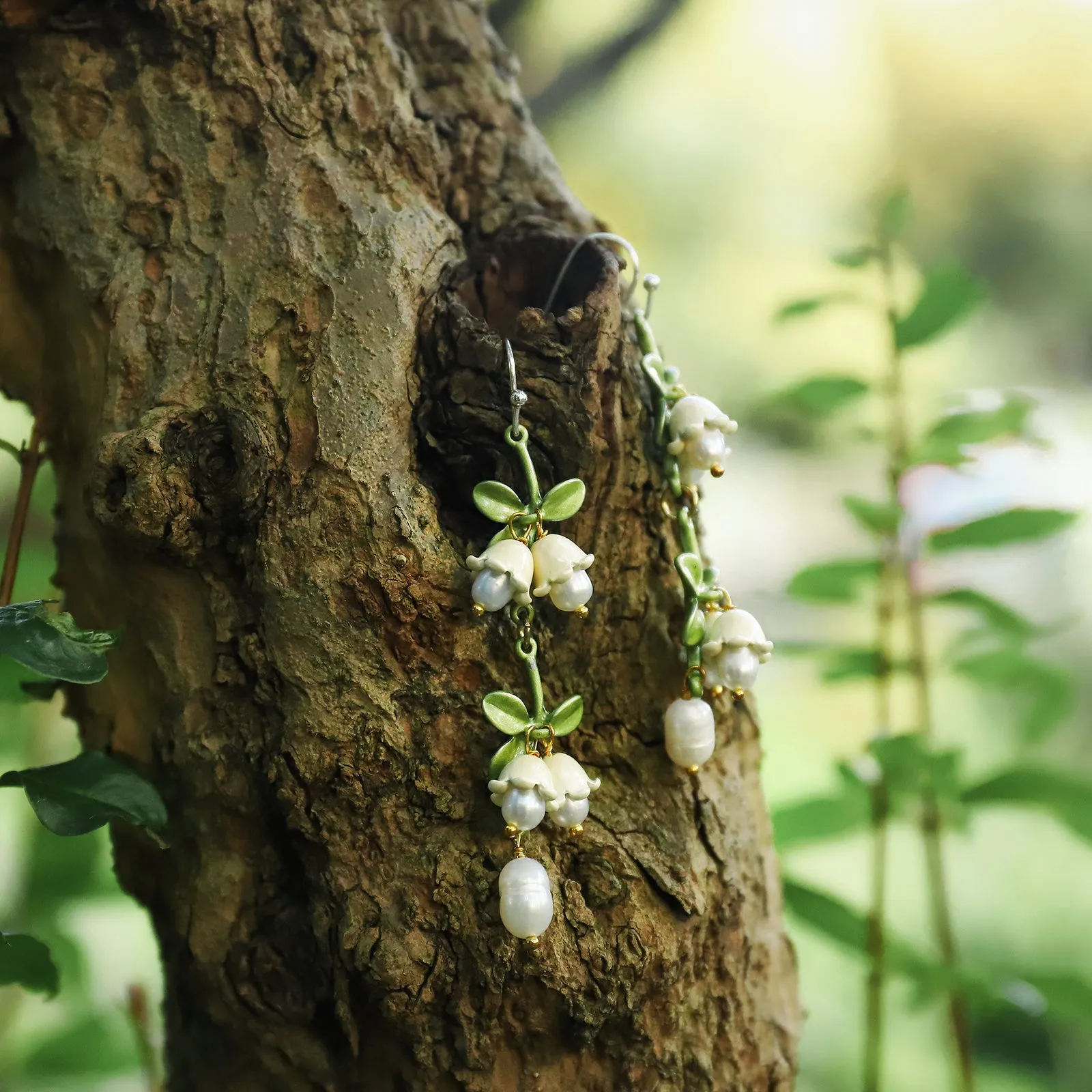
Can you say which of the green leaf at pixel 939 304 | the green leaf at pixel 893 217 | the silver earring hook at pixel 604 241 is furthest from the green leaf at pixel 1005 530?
the silver earring hook at pixel 604 241

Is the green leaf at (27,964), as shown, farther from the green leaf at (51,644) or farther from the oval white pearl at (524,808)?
the oval white pearl at (524,808)

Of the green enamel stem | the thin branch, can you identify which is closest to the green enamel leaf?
the green enamel stem

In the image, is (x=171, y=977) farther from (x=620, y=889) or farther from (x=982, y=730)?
(x=982, y=730)

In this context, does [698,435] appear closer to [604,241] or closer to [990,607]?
[604,241]

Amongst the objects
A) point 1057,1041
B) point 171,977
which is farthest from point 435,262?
point 1057,1041

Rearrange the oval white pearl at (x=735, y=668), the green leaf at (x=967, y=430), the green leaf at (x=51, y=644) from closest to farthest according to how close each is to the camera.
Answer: the green leaf at (x=51, y=644) → the oval white pearl at (x=735, y=668) → the green leaf at (x=967, y=430)

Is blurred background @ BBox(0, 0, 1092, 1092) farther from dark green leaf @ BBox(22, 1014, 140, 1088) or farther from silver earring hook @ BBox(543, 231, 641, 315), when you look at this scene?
silver earring hook @ BBox(543, 231, 641, 315)
